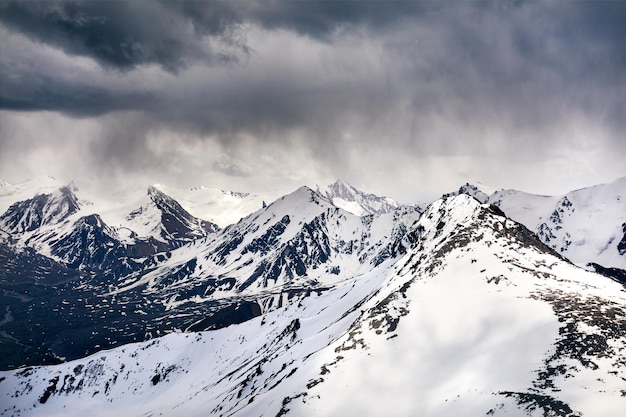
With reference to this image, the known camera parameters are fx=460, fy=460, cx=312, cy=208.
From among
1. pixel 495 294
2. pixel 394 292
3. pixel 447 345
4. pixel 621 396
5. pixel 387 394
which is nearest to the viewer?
pixel 621 396

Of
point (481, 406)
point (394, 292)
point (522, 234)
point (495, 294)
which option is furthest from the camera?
point (522, 234)

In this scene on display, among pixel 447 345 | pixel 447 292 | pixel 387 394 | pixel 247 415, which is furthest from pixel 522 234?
pixel 247 415

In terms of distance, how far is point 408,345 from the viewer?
425 feet

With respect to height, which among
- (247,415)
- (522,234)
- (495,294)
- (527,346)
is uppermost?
(522,234)

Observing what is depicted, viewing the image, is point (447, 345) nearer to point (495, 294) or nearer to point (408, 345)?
point (408, 345)

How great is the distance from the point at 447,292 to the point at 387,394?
43.4 meters

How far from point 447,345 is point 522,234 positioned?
6993cm

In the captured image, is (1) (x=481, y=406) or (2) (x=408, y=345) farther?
(2) (x=408, y=345)

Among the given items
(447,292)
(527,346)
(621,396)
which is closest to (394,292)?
(447,292)

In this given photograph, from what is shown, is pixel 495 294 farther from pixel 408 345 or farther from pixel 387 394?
pixel 387 394

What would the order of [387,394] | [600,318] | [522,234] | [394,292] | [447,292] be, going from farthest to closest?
[522,234] < [394,292] < [447,292] < [387,394] < [600,318]

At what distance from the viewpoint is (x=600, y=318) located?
343 feet

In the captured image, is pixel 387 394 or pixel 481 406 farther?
pixel 387 394

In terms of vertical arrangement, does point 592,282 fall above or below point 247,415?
above
